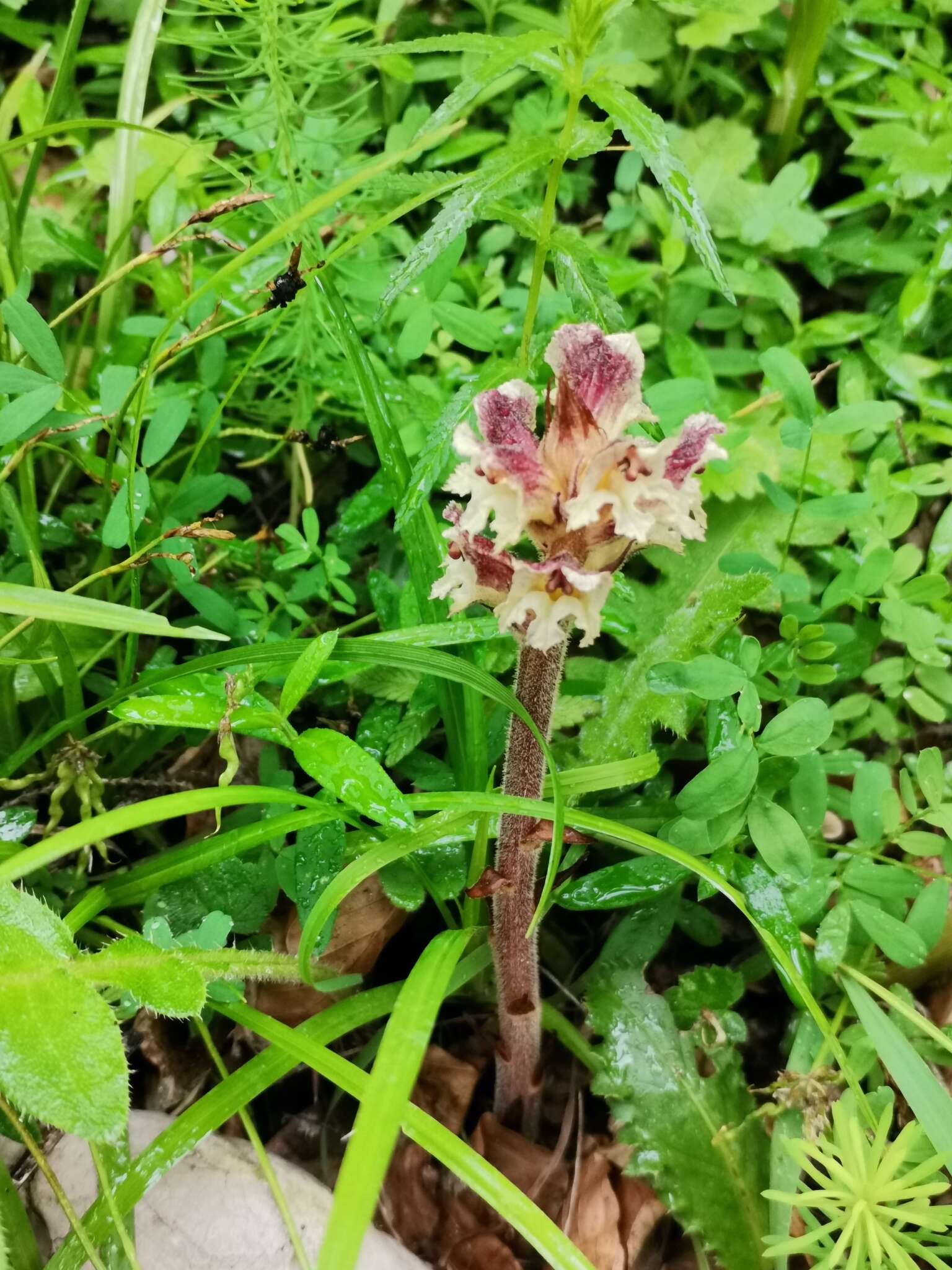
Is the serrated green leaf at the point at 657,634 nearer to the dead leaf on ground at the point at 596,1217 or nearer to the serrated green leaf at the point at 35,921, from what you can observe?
the dead leaf on ground at the point at 596,1217

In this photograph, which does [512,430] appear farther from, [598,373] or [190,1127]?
[190,1127]

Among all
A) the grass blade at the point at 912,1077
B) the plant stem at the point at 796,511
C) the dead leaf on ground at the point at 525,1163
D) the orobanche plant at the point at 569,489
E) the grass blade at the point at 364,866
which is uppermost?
the orobanche plant at the point at 569,489

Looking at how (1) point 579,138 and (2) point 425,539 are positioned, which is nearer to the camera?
(1) point 579,138

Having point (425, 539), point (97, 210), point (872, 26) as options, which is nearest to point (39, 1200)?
point (425, 539)

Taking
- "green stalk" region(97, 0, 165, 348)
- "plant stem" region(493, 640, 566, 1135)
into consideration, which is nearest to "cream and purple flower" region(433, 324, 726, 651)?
"plant stem" region(493, 640, 566, 1135)

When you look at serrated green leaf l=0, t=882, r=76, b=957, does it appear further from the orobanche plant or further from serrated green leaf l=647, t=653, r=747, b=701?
serrated green leaf l=647, t=653, r=747, b=701

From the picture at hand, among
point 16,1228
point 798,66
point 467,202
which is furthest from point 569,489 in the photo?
point 798,66

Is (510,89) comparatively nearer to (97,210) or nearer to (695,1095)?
(97,210)

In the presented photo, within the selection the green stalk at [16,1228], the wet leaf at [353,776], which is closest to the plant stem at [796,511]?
the wet leaf at [353,776]
